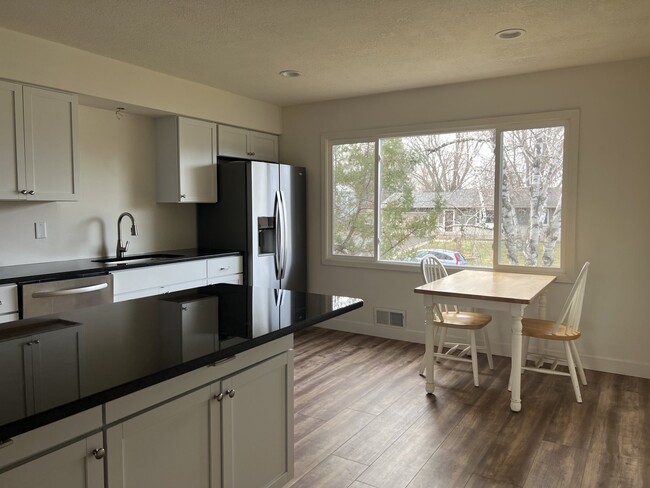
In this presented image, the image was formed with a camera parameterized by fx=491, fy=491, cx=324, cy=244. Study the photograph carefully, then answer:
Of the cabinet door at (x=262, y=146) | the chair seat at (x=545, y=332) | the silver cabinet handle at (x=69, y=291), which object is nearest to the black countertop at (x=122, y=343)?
the silver cabinet handle at (x=69, y=291)

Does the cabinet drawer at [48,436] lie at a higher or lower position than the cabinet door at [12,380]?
lower

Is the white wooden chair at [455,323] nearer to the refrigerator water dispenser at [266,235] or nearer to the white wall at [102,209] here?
the refrigerator water dispenser at [266,235]

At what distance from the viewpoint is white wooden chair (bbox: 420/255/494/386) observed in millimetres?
3617

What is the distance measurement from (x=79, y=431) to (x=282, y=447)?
3.26ft

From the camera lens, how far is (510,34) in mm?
3160

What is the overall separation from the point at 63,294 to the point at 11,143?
3.37 ft

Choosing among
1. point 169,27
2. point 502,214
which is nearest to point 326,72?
point 169,27

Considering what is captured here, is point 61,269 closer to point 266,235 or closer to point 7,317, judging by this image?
point 7,317

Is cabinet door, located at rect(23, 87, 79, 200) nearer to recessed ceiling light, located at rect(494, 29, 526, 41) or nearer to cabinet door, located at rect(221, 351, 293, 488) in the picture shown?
cabinet door, located at rect(221, 351, 293, 488)

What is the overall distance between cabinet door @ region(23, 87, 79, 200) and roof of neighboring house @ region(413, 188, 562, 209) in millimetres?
2990

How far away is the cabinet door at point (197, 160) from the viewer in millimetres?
4375

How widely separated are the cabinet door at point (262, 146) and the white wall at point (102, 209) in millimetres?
936

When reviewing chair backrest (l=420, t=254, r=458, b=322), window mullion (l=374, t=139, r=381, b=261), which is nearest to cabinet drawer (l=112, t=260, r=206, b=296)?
window mullion (l=374, t=139, r=381, b=261)

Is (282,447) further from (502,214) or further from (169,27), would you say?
(502,214)
